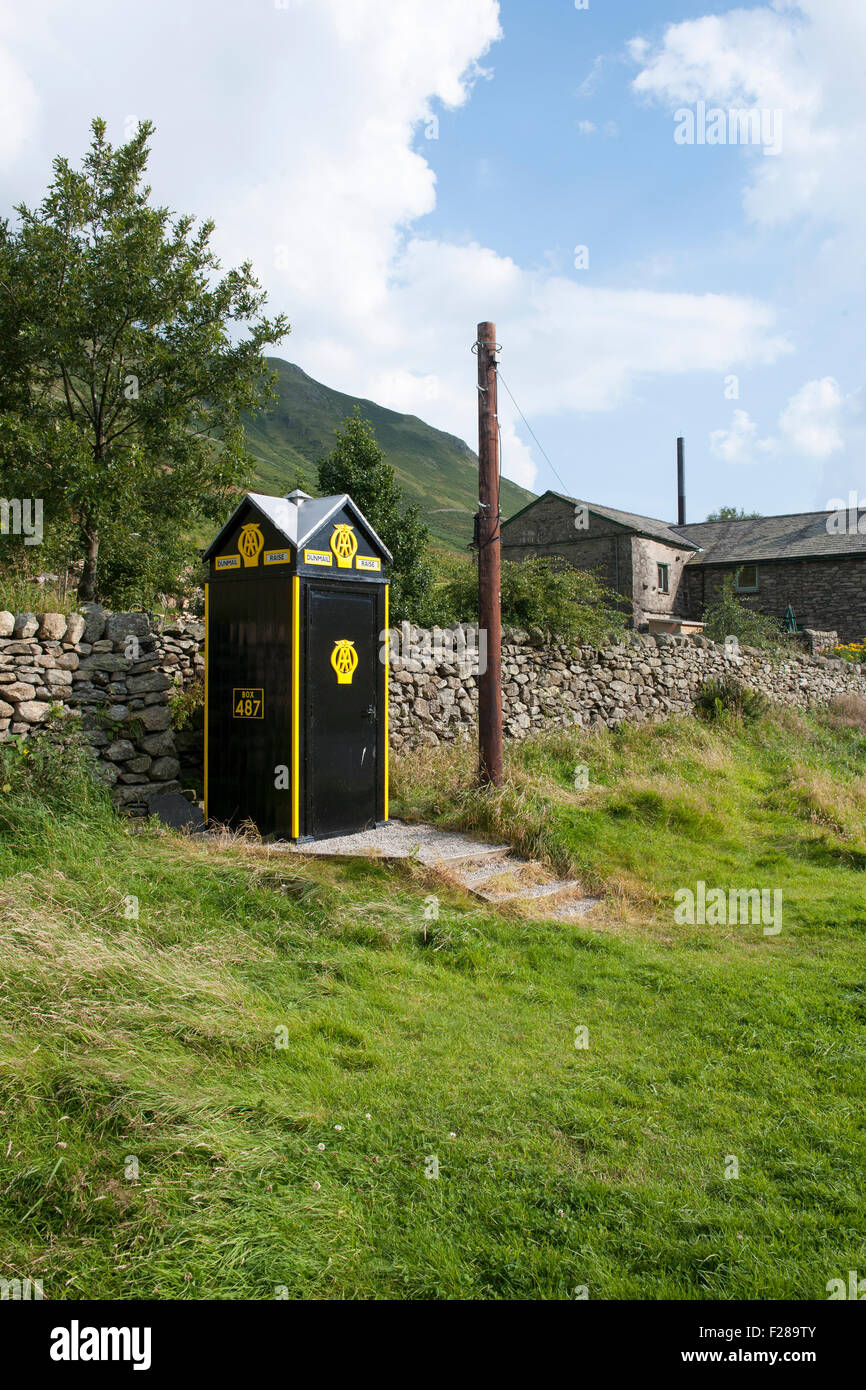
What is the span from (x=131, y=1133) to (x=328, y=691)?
5.02 m

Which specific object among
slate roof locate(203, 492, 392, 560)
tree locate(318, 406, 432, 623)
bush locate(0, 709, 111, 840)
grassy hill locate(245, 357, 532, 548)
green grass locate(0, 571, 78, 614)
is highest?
grassy hill locate(245, 357, 532, 548)

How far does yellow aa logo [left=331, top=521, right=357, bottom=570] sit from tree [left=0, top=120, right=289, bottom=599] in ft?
18.7

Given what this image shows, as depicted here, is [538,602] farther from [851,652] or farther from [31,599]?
[851,652]

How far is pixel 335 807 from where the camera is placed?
8180 mm

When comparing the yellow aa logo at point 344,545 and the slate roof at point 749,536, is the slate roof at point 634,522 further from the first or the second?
the yellow aa logo at point 344,545

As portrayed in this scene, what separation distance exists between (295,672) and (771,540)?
31765mm

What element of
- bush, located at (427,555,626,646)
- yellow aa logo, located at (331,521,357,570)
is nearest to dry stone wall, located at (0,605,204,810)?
yellow aa logo, located at (331,521,357,570)

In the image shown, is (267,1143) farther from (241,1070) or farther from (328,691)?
(328,691)

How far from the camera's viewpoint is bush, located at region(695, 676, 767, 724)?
16681 millimetres

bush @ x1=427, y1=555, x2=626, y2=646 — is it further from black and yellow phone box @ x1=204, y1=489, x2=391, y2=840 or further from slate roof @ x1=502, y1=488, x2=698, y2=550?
slate roof @ x1=502, y1=488, x2=698, y2=550

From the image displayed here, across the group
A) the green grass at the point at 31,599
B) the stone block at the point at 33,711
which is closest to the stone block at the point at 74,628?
the green grass at the point at 31,599

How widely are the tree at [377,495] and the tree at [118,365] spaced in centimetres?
354
